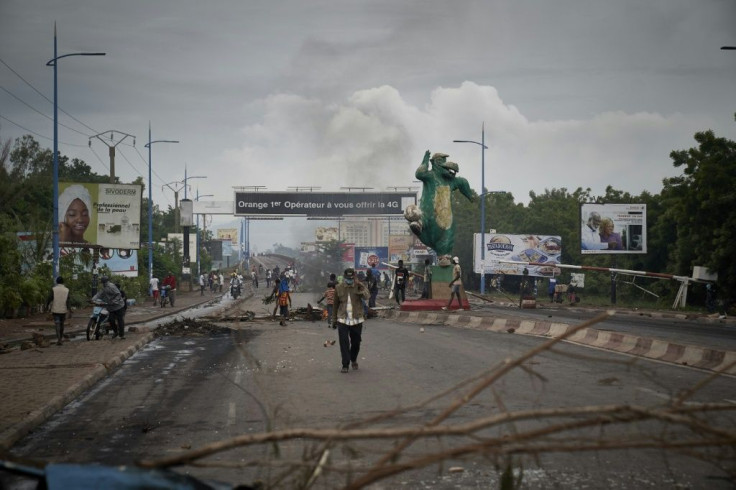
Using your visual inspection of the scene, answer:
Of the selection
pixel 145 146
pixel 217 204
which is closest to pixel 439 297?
pixel 145 146

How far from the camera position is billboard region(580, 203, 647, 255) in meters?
51.2

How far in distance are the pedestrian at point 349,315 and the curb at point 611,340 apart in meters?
5.80

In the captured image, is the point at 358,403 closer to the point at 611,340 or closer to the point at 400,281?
the point at 611,340

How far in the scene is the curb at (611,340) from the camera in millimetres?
14838

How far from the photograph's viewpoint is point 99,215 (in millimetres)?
43094

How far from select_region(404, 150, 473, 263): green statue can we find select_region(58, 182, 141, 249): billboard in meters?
16.0

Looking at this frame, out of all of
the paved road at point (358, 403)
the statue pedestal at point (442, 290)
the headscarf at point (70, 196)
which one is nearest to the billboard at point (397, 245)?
the headscarf at point (70, 196)

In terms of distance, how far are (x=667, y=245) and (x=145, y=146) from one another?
113ft

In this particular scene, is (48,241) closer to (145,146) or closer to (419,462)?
(145,146)

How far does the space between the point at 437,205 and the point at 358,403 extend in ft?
81.9

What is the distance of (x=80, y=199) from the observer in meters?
42.4

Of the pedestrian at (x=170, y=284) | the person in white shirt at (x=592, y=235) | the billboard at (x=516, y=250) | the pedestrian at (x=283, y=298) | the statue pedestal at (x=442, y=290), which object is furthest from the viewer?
the billboard at (x=516, y=250)

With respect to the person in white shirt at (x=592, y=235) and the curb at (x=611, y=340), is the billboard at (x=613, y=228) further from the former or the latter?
the curb at (x=611, y=340)

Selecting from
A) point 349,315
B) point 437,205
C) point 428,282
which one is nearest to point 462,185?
point 437,205
